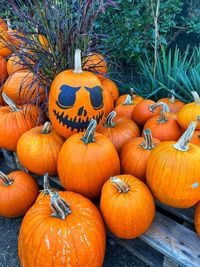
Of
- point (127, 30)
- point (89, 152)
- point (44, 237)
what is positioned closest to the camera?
point (44, 237)

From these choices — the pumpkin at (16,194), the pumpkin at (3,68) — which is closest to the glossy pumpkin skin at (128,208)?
the pumpkin at (16,194)

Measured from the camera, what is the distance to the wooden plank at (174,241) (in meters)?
1.45

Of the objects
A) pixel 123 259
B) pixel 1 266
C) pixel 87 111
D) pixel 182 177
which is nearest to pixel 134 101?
pixel 87 111

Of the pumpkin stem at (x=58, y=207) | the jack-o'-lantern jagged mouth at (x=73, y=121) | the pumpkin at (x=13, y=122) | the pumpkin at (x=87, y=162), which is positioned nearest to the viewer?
the pumpkin stem at (x=58, y=207)

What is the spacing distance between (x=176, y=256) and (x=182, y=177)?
0.42 metres

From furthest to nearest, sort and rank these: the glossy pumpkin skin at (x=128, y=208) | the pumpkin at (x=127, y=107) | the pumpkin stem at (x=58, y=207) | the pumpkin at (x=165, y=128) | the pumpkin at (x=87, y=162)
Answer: the pumpkin at (x=127, y=107) → the pumpkin at (x=165, y=128) → the pumpkin at (x=87, y=162) → the glossy pumpkin skin at (x=128, y=208) → the pumpkin stem at (x=58, y=207)

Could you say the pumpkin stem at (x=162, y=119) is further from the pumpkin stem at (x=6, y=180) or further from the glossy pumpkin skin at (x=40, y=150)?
the pumpkin stem at (x=6, y=180)

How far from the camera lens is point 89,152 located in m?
1.60

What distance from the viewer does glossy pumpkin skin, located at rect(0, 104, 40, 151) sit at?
2.13m

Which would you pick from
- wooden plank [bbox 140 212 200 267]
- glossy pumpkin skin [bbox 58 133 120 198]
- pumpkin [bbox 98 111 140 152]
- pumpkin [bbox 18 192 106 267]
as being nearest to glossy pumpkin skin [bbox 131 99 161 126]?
pumpkin [bbox 98 111 140 152]

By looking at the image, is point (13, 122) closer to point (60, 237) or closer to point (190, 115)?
point (60, 237)

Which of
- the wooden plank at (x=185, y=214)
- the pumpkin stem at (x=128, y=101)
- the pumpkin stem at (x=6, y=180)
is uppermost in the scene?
the pumpkin stem at (x=128, y=101)

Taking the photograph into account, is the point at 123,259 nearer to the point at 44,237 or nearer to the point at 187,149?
the point at 44,237

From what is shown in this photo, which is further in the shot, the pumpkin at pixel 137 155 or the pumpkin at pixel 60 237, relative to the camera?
the pumpkin at pixel 137 155
